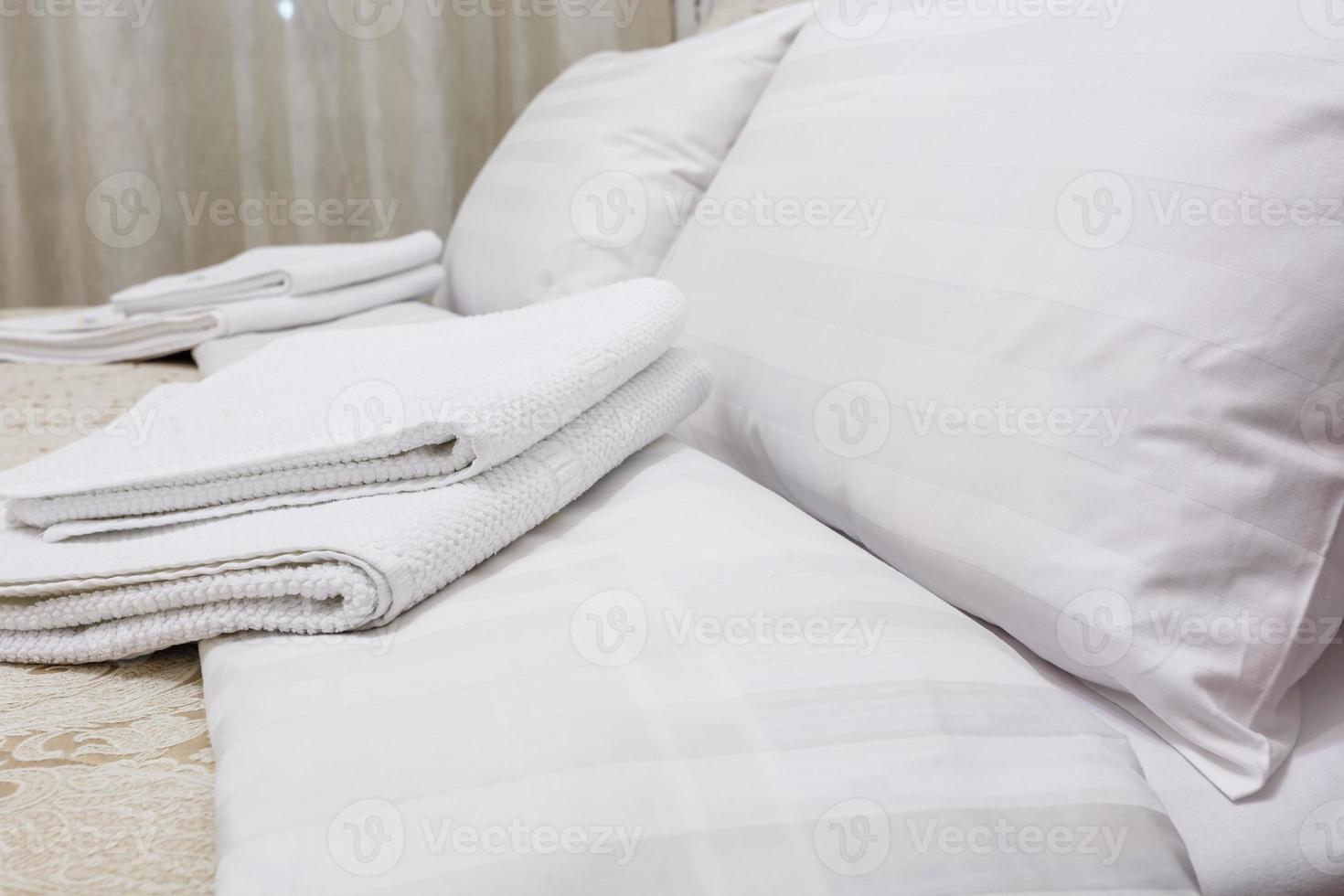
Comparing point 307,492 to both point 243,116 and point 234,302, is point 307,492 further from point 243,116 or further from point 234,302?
point 243,116

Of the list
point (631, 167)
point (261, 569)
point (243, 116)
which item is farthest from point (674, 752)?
point (243, 116)

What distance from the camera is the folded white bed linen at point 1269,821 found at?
0.49m

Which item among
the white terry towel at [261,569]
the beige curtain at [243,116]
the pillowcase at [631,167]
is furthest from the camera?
the beige curtain at [243,116]

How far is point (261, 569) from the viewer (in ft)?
1.71

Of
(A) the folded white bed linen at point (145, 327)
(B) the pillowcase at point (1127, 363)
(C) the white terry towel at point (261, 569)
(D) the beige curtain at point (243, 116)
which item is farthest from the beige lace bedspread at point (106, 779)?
(D) the beige curtain at point (243, 116)

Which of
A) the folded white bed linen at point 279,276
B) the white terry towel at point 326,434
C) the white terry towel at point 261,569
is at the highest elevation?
the white terry towel at point 326,434

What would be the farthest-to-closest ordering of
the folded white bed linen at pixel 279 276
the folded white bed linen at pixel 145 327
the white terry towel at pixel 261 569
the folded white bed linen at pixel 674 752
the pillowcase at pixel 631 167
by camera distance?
the folded white bed linen at pixel 279 276, the folded white bed linen at pixel 145 327, the pillowcase at pixel 631 167, the white terry towel at pixel 261 569, the folded white bed linen at pixel 674 752

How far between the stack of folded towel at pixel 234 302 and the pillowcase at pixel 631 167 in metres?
0.26

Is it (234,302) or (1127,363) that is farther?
(234,302)

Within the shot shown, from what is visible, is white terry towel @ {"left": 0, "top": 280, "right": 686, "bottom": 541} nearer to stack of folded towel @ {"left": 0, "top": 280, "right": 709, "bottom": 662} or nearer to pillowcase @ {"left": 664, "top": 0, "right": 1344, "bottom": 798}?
stack of folded towel @ {"left": 0, "top": 280, "right": 709, "bottom": 662}

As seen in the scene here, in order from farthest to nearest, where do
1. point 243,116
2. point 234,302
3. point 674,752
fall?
point 243,116
point 234,302
point 674,752

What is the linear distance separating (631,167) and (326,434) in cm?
68

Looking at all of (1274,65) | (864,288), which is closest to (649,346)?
(864,288)

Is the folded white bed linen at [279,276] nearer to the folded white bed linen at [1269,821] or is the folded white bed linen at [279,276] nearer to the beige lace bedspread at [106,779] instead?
the beige lace bedspread at [106,779]
